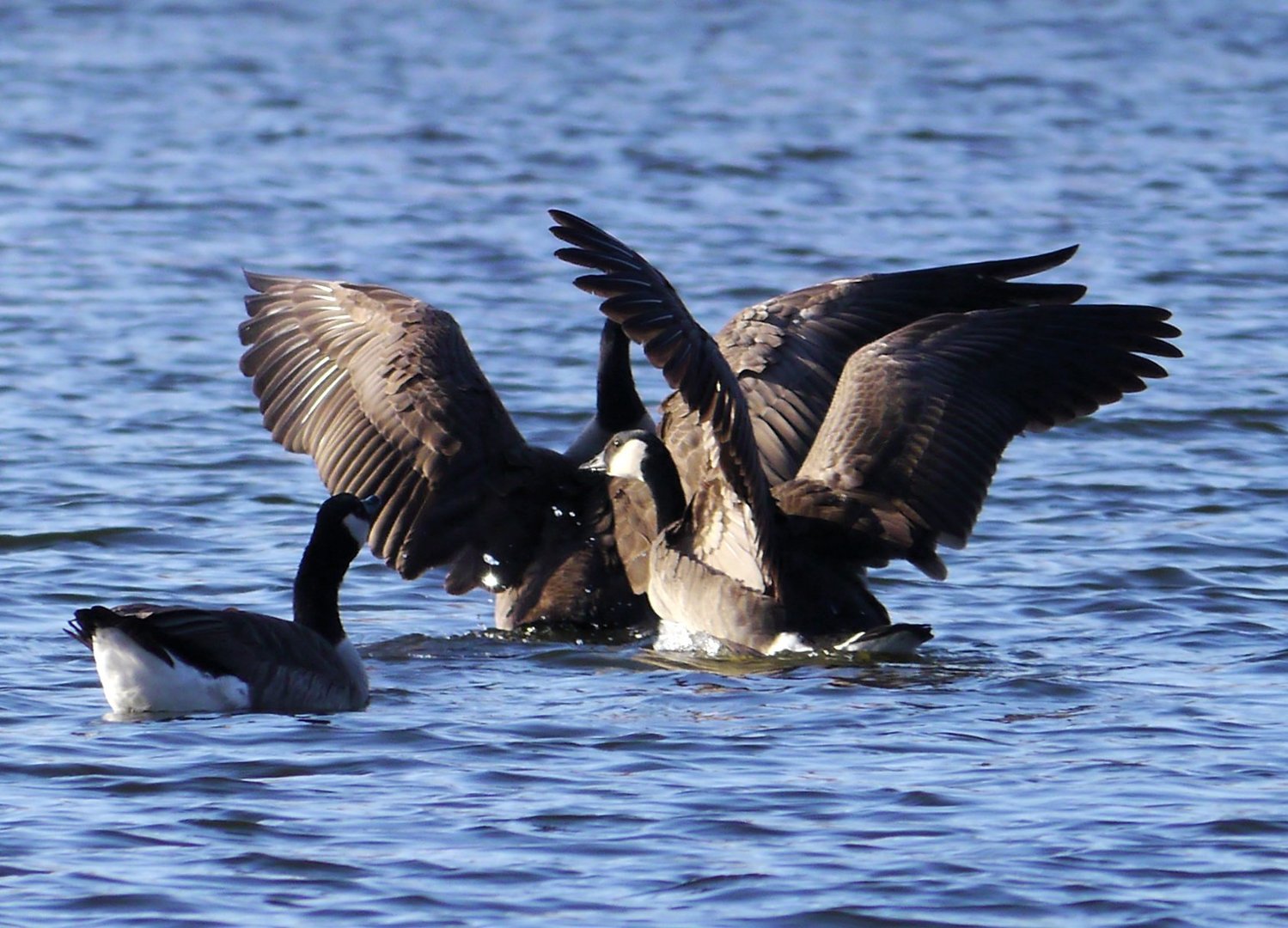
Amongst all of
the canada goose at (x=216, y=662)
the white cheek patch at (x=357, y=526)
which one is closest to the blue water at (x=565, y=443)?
the canada goose at (x=216, y=662)

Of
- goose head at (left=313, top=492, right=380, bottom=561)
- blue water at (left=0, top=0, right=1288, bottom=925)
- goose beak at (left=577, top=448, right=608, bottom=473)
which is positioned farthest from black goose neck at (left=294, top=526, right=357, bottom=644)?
goose beak at (left=577, top=448, right=608, bottom=473)

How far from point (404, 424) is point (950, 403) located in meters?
2.36

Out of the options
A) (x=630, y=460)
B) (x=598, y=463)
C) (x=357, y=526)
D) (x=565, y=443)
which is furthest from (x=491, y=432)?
(x=565, y=443)

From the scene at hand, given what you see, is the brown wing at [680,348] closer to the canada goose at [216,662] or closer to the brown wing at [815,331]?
the brown wing at [815,331]

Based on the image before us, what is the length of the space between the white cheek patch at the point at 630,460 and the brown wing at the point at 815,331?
1.46 ft

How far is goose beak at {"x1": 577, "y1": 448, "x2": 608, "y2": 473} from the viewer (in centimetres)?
998

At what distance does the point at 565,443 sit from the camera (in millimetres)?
13578

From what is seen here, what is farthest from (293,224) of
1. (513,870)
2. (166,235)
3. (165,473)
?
(513,870)

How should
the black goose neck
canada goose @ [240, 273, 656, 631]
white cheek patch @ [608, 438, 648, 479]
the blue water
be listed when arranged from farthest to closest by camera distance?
canada goose @ [240, 273, 656, 631], white cheek patch @ [608, 438, 648, 479], the black goose neck, the blue water

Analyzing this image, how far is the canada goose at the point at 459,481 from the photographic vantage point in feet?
32.6

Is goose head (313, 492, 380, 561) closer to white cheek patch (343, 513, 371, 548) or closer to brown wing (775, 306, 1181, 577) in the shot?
white cheek patch (343, 513, 371, 548)

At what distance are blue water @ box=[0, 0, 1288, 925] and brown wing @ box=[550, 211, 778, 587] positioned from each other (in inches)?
28.3

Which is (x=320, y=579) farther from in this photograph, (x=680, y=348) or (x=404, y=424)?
(x=680, y=348)

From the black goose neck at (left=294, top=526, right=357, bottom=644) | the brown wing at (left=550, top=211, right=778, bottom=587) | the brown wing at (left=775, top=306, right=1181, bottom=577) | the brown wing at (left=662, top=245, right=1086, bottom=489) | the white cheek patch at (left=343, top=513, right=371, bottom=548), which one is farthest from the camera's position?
the brown wing at (left=662, top=245, right=1086, bottom=489)
